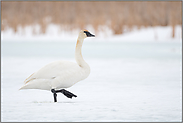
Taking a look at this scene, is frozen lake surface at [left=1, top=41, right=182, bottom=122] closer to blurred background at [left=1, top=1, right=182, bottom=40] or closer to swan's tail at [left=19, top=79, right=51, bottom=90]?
swan's tail at [left=19, top=79, right=51, bottom=90]

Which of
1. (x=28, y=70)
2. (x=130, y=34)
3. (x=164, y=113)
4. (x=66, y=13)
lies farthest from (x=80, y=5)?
(x=164, y=113)

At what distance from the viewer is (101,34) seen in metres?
17.8

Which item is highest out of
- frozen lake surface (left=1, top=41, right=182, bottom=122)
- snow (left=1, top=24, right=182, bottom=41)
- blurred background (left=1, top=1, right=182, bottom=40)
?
blurred background (left=1, top=1, right=182, bottom=40)

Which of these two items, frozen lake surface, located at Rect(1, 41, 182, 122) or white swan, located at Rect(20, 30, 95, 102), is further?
white swan, located at Rect(20, 30, 95, 102)

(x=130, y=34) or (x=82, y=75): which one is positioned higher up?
(x=130, y=34)

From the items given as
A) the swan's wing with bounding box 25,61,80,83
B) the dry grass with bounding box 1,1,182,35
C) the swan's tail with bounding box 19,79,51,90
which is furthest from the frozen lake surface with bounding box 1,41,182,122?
the dry grass with bounding box 1,1,182,35

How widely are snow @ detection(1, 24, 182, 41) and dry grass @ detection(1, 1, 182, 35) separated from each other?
1.16 feet

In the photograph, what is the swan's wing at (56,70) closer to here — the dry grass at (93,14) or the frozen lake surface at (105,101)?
the frozen lake surface at (105,101)

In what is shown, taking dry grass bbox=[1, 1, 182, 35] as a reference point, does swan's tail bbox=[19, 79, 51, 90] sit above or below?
below

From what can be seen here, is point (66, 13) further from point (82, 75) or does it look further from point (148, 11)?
point (82, 75)

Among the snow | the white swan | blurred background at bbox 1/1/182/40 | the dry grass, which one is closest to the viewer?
the white swan

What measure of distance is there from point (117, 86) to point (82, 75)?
1.14 m

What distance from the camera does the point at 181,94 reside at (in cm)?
387

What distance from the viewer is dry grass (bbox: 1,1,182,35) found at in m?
→ 17.5
